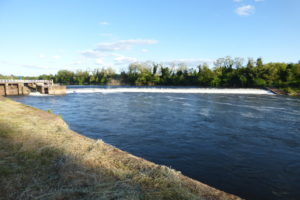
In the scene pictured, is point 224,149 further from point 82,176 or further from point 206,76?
point 206,76

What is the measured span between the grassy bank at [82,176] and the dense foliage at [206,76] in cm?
6616

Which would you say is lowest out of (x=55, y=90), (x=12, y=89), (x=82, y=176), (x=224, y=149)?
(x=224, y=149)

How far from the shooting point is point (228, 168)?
7.82 meters

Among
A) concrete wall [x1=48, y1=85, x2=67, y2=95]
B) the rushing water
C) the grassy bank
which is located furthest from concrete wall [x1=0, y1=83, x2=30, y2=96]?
the grassy bank

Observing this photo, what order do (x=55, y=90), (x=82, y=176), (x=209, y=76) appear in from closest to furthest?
(x=82, y=176) < (x=55, y=90) < (x=209, y=76)

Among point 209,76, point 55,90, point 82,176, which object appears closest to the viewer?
point 82,176

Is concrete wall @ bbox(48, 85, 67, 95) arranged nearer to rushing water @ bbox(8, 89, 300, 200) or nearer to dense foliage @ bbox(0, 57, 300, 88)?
rushing water @ bbox(8, 89, 300, 200)

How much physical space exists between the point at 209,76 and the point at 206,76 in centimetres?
177

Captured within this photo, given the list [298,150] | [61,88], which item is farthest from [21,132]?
[61,88]

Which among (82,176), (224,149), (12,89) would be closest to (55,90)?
(12,89)

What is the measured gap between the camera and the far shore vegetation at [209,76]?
65.2 m

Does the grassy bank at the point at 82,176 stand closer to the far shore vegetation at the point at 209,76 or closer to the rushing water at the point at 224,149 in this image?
the rushing water at the point at 224,149

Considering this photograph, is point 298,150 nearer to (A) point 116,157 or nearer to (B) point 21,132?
(A) point 116,157

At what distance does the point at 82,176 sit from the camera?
4340 mm
